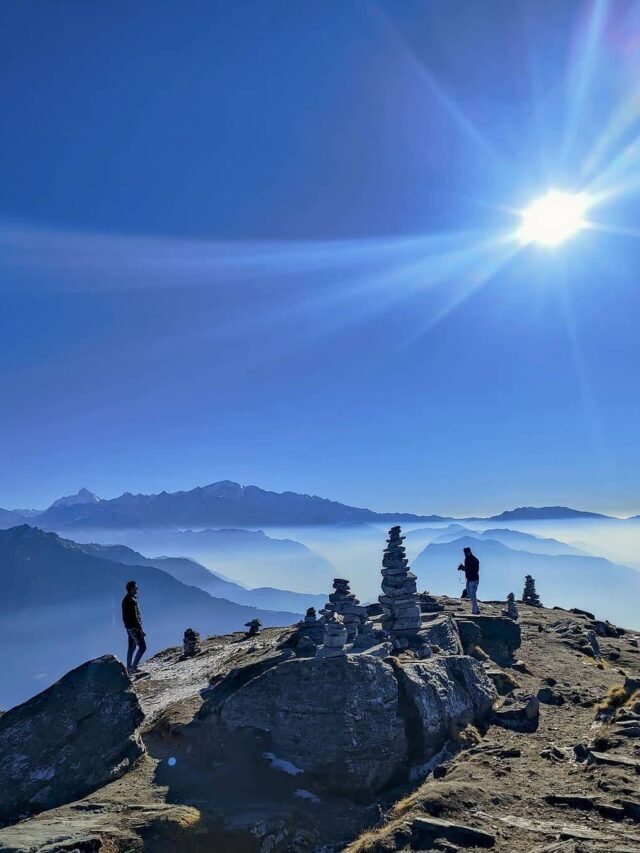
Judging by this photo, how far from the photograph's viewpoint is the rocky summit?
13305mm

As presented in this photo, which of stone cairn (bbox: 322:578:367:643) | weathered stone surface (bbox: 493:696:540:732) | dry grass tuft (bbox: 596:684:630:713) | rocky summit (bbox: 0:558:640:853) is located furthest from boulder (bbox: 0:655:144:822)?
dry grass tuft (bbox: 596:684:630:713)

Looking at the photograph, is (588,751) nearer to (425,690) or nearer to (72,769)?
(425,690)

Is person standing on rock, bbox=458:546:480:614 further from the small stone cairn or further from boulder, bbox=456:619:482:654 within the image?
the small stone cairn

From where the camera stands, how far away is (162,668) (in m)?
33.7

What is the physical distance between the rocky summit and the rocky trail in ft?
0.17

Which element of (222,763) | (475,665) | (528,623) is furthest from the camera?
(528,623)

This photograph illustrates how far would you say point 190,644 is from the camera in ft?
122

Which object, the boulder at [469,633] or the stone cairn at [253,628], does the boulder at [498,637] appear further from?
the stone cairn at [253,628]

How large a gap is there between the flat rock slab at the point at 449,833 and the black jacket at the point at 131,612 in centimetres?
1649

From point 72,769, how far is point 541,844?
15.5 metres

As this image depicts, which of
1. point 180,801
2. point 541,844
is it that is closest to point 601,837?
point 541,844

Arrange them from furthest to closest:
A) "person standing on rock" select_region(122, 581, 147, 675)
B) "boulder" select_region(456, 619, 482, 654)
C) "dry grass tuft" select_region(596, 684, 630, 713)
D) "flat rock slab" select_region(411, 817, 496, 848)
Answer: "boulder" select_region(456, 619, 482, 654), "person standing on rock" select_region(122, 581, 147, 675), "dry grass tuft" select_region(596, 684, 630, 713), "flat rock slab" select_region(411, 817, 496, 848)

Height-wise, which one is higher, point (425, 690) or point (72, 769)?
point (425, 690)

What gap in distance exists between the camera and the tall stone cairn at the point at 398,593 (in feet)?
92.4
